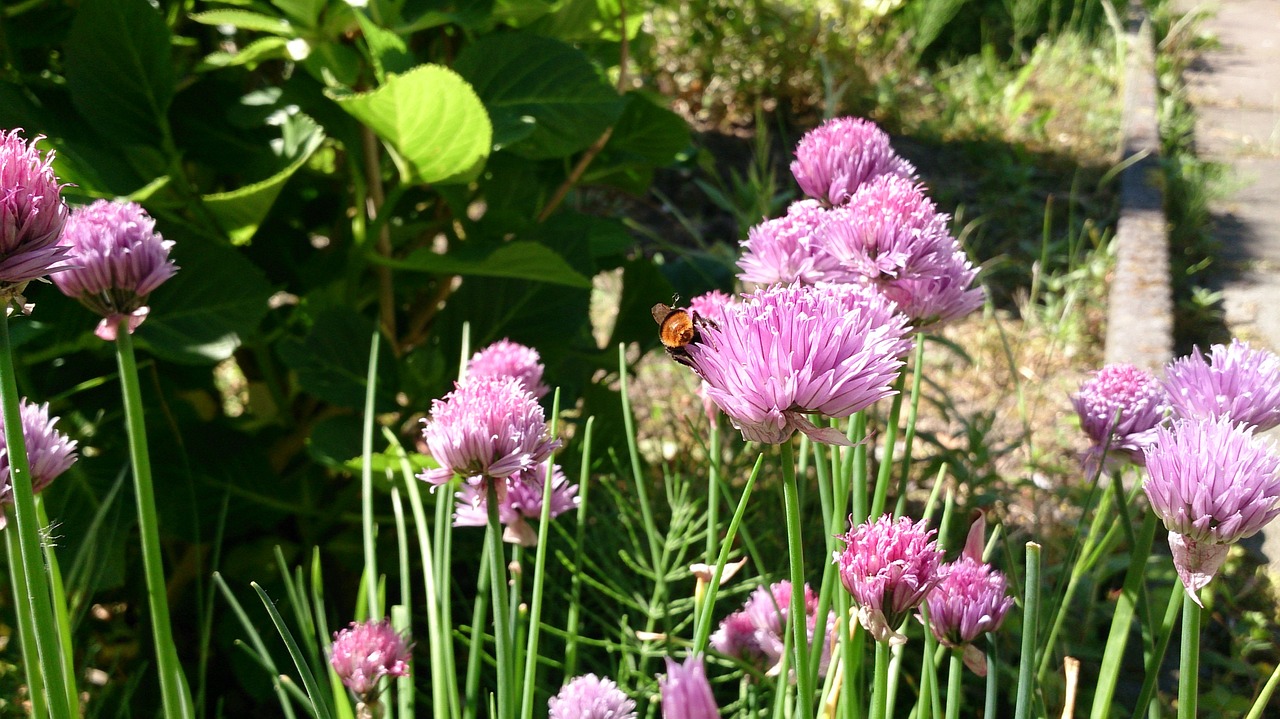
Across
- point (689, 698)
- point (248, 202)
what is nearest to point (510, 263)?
point (248, 202)

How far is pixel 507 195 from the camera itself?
168 cm

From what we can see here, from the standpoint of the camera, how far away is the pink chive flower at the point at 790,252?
946mm

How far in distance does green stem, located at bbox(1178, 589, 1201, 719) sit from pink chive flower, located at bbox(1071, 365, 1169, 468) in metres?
0.26

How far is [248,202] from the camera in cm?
138

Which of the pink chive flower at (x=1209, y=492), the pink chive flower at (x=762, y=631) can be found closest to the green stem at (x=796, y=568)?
the pink chive flower at (x=1209, y=492)

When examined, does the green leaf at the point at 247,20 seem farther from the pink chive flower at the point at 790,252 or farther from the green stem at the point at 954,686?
the green stem at the point at 954,686

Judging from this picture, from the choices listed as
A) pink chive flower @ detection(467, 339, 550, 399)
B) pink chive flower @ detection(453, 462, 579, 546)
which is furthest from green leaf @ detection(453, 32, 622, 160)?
pink chive flower @ detection(453, 462, 579, 546)

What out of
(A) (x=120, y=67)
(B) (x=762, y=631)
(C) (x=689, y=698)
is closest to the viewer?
(C) (x=689, y=698)

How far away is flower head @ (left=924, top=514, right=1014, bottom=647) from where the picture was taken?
0.74m

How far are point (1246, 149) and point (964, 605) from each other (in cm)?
472

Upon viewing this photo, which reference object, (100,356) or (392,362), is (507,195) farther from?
(100,356)

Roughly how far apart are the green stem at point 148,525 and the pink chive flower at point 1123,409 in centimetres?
79

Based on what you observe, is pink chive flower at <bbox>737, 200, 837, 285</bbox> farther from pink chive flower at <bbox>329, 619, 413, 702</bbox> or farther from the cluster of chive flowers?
pink chive flower at <bbox>329, 619, 413, 702</bbox>

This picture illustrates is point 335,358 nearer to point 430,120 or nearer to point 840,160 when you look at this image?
point 430,120
